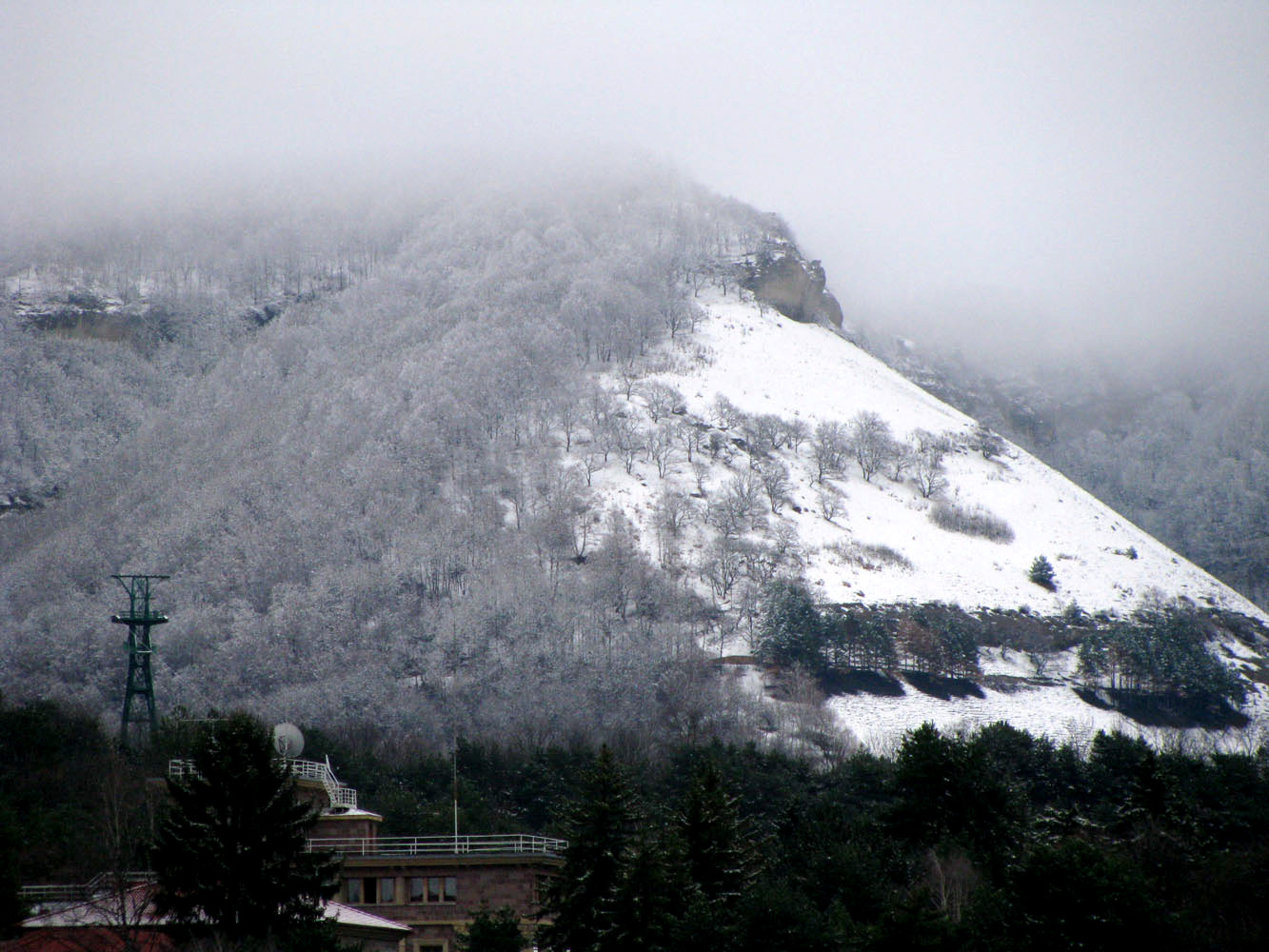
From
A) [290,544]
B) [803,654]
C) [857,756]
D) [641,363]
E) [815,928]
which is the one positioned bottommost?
[815,928]

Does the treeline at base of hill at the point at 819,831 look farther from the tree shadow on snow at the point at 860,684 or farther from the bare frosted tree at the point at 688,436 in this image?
the bare frosted tree at the point at 688,436

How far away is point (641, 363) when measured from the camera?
174 metres

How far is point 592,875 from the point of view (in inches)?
1703

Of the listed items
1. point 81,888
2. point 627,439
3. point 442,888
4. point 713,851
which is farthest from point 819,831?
point 627,439

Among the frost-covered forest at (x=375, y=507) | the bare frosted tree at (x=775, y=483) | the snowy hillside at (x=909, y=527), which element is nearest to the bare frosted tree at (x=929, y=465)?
the snowy hillside at (x=909, y=527)

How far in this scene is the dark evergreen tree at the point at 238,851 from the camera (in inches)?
1487

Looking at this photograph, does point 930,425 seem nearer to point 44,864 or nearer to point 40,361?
point 40,361

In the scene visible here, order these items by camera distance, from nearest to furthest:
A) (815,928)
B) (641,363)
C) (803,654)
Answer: (815,928)
(803,654)
(641,363)

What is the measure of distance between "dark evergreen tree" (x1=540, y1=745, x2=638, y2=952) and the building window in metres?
7.99

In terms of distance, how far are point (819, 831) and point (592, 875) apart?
2209 cm

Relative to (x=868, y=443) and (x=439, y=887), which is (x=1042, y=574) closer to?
(x=868, y=443)

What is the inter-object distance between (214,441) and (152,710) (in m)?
82.1

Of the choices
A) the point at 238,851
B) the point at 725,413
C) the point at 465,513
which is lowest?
the point at 238,851

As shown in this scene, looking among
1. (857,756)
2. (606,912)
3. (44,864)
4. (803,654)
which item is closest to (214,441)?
(803,654)
